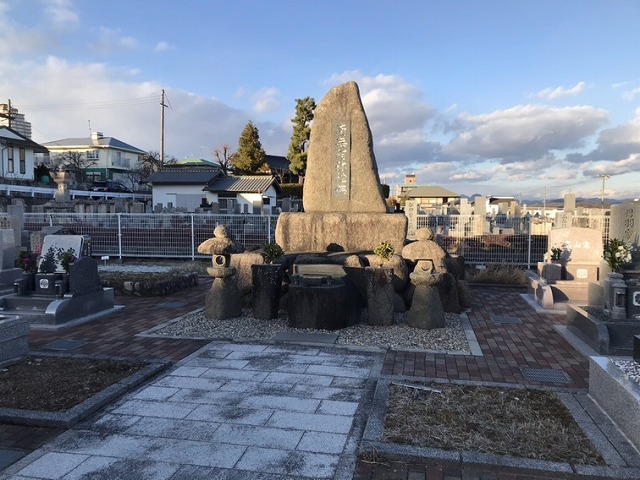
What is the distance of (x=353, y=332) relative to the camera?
24.4 ft

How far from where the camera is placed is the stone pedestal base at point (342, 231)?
967 centimetres

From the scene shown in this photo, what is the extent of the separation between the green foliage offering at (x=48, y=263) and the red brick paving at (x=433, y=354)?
4.74 ft

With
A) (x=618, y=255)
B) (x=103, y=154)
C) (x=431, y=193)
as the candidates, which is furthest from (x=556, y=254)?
(x=103, y=154)

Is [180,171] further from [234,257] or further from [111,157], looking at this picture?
[234,257]

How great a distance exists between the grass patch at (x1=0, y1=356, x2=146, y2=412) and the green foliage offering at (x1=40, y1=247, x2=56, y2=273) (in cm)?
310

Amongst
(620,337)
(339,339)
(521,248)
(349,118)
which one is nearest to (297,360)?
(339,339)

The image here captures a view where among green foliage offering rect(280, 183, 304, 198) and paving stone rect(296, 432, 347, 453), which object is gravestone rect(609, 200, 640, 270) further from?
green foliage offering rect(280, 183, 304, 198)

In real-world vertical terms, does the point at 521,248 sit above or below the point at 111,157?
below

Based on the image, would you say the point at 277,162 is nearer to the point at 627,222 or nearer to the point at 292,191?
the point at 292,191

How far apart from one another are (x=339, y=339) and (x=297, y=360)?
1.21 meters

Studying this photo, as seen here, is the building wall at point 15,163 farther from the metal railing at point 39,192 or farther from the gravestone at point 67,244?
the gravestone at point 67,244

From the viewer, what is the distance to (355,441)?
3848 mm

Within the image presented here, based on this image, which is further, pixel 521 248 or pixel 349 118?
pixel 521 248

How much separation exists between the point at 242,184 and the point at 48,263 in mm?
30452
